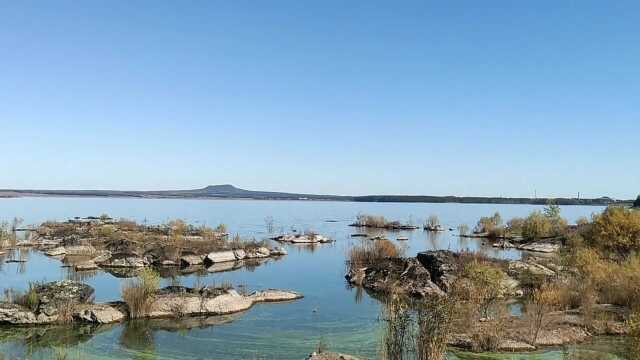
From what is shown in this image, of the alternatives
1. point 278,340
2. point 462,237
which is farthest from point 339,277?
point 462,237

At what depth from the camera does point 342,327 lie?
65.2 ft

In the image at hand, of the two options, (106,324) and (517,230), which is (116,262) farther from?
(517,230)

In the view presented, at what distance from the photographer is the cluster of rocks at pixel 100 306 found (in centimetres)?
1908

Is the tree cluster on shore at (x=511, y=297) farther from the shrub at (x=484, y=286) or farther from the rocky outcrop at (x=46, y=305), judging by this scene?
the rocky outcrop at (x=46, y=305)

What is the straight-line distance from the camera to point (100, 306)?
20.1m

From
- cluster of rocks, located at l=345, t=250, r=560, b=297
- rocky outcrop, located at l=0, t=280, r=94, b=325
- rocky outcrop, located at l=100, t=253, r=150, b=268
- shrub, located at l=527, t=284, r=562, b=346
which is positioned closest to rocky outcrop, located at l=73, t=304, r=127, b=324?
rocky outcrop, located at l=0, t=280, r=94, b=325

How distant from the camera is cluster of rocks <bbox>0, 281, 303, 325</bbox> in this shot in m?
19.1

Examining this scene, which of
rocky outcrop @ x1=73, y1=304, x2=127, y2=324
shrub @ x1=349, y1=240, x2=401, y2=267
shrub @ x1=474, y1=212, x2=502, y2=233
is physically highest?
shrub @ x1=474, y1=212, x2=502, y2=233

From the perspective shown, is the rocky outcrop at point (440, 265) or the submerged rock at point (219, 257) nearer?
the rocky outcrop at point (440, 265)

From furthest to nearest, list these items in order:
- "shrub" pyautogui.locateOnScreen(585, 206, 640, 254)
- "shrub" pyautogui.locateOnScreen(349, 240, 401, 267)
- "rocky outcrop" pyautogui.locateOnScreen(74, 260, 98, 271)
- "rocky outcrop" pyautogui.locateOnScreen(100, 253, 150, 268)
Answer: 1. "rocky outcrop" pyautogui.locateOnScreen(100, 253, 150, 268)
2. "shrub" pyautogui.locateOnScreen(349, 240, 401, 267)
3. "rocky outcrop" pyautogui.locateOnScreen(74, 260, 98, 271)
4. "shrub" pyautogui.locateOnScreen(585, 206, 640, 254)

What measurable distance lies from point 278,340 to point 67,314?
24.8 feet

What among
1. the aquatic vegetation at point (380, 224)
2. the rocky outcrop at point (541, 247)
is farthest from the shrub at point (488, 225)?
the rocky outcrop at point (541, 247)

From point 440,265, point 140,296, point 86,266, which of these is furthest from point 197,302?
point 86,266

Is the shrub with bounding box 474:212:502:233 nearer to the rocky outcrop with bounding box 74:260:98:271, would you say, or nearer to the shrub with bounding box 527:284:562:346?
the shrub with bounding box 527:284:562:346
